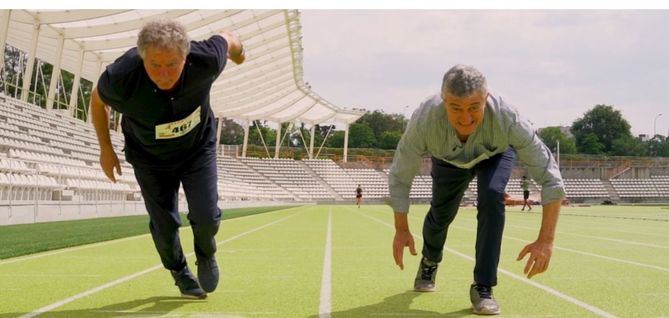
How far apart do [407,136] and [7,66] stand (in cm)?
6857

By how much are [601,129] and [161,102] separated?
4364 inches

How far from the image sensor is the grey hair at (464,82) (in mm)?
3463

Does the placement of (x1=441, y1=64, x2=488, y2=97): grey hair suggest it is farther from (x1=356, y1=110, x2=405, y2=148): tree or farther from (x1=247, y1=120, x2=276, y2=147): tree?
(x1=356, y1=110, x2=405, y2=148): tree

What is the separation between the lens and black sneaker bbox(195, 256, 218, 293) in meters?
4.41

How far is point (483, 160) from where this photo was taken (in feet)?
13.8

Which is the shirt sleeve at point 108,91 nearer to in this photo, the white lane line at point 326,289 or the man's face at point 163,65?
the man's face at point 163,65

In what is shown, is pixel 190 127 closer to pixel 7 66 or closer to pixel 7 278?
pixel 7 278

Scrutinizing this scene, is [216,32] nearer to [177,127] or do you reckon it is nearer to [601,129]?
[177,127]

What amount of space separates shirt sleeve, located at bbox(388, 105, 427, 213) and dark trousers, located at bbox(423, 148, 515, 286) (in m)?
0.38

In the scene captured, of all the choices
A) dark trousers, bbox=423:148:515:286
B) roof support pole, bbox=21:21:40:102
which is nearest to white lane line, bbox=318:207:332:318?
dark trousers, bbox=423:148:515:286

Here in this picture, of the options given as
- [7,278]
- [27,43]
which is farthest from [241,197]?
[7,278]

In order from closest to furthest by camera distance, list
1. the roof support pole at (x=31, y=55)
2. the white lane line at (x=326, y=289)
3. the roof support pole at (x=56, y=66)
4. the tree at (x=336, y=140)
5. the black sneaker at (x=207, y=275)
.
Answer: the white lane line at (x=326, y=289)
the black sneaker at (x=207, y=275)
the roof support pole at (x=31, y=55)
the roof support pole at (x=56, y=66)
the tree at (x=336, y=140)

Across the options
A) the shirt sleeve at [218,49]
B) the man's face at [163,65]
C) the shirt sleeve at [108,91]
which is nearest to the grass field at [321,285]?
the shirt sleeve at [108,91]

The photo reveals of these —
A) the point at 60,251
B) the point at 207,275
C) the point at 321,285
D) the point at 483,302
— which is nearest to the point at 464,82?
the point at 483,302
